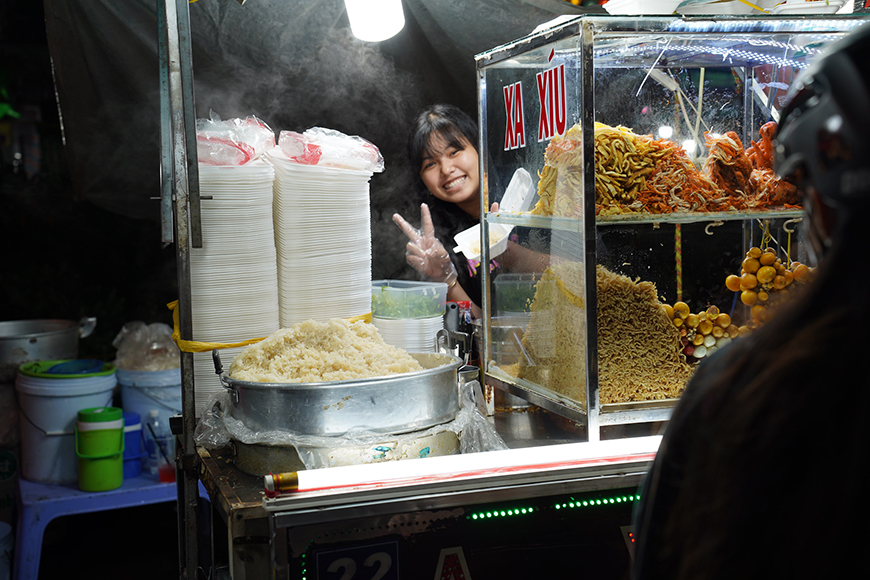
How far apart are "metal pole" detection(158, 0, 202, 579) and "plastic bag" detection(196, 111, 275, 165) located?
93 mm

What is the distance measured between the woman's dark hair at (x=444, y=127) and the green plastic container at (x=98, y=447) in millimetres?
1953

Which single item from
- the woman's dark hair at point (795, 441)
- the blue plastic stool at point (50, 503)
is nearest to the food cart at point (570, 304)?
the woman's dark hair at point (795, 441)

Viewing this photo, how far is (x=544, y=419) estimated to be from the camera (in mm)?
2189

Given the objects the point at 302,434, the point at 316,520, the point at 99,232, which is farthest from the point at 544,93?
the point at 99,232

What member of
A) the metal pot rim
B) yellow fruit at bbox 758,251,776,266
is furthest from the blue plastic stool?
yellow fruit at bbox 758,251,776,266

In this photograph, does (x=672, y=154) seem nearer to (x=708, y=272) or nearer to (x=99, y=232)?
(x=708, y=272)

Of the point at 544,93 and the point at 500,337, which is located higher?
the point at 544,93

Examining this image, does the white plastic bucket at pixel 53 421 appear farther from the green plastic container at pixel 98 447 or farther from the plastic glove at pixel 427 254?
the plastic glove at pixel 427 254

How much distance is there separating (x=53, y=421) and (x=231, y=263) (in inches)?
74.2

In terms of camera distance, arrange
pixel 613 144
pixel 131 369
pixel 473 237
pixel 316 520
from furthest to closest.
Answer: pixel 131 369 → pixel 473 237 → pixel 613 144 → pixel 316 520

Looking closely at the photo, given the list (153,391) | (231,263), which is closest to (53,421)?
(153,391)

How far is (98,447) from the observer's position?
310 centimetres

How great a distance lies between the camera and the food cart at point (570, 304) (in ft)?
4.72

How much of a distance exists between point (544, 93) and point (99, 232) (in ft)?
15.4
